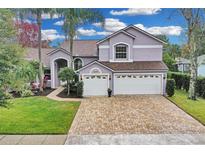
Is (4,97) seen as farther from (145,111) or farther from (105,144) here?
(145,111)

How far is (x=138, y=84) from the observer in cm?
1186

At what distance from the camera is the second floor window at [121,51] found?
13.4 m

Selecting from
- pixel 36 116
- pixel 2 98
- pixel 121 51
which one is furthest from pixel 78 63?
pixel 2 98

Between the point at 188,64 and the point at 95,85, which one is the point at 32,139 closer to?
the point at 95,85

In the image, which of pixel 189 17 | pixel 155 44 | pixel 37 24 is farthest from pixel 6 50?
pixel 155 44

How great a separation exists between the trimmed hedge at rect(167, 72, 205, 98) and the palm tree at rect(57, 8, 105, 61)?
3883 mm

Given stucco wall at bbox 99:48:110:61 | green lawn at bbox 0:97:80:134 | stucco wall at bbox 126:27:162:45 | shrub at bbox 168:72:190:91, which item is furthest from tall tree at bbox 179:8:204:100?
stucco wall at bbox 99:48:110:61

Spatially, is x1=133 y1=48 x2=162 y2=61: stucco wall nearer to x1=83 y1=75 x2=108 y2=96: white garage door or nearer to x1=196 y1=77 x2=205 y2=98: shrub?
x1=83 y1=75 x2=108 y2=96: white garage door

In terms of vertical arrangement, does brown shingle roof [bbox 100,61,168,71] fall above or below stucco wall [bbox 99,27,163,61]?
below

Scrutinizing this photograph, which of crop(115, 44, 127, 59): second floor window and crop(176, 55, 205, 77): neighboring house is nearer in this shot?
crop(176, 55, 205, 77): neighboring house

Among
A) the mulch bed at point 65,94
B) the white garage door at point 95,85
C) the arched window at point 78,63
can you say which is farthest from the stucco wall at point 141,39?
Result: the mulch bed at point 65,94

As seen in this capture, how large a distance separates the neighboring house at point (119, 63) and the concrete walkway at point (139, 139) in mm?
4907

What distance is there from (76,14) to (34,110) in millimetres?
3762

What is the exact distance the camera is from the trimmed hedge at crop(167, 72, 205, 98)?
907 centimetres
